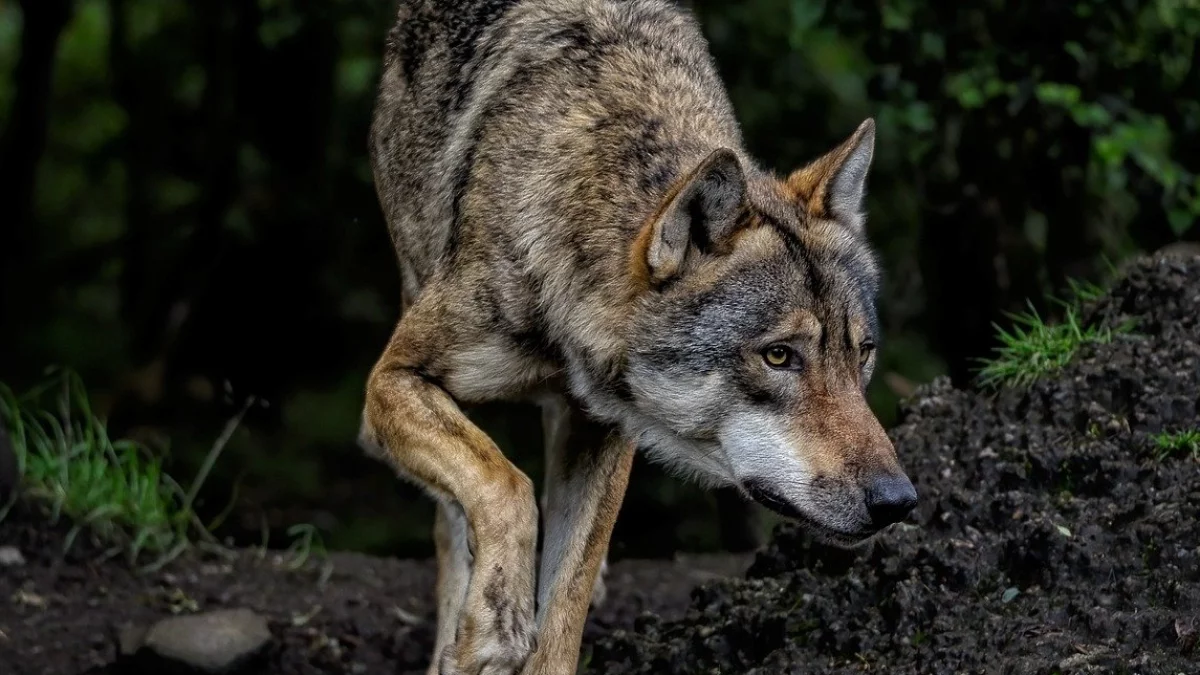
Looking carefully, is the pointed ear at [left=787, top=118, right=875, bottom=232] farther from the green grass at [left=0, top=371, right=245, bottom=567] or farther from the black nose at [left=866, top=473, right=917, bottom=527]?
the green grass at [left=0, top=371, right=245, bottom=567]

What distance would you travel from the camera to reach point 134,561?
6.59 meters

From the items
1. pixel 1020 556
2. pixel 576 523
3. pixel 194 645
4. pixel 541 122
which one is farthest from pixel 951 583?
pixel 194 645

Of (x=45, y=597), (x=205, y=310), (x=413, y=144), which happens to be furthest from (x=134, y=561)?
(x=205, y=310)

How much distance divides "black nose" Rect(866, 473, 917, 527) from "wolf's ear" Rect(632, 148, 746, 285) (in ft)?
2.75

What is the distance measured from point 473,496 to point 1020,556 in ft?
5.10

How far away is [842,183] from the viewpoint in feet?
15.7

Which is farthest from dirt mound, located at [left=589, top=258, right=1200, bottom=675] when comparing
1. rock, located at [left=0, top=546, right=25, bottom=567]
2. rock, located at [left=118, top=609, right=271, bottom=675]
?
rock, located at [left=0, top=546, right=25, bottom=567]

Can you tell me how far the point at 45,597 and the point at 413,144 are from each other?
7.55 feet

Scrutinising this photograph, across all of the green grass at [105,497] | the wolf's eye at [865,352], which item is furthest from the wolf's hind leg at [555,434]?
the green grass at [105,497]

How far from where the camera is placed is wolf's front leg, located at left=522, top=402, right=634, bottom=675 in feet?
16.1

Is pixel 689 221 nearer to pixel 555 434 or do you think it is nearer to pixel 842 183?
pixel 842 183

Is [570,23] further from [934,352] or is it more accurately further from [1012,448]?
[934,352]

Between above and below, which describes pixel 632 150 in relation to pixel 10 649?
above

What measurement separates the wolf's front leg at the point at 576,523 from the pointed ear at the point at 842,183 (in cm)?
97
